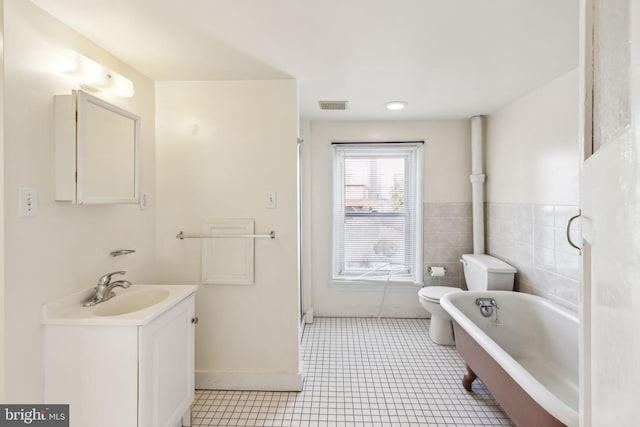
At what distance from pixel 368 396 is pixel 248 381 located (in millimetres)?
856

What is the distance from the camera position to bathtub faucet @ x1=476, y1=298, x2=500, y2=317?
8.26ft

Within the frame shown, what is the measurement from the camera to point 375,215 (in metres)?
3.70

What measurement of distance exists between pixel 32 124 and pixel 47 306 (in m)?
0.83

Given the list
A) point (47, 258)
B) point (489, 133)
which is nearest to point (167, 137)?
point (47, 258)

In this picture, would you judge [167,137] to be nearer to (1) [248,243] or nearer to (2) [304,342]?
(1) [248,243]

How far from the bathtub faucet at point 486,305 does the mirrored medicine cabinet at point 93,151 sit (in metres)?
2.52

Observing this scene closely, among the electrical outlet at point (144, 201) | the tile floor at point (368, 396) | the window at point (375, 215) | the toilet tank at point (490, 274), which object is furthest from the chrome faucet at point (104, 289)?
the toilet tank at point (490, 274)

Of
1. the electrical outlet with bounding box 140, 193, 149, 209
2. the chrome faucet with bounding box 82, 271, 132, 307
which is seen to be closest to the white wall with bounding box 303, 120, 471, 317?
the electrical outlet with bounding box 140, 193, 149, 209

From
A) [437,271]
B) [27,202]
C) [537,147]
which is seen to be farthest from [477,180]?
[27,202]

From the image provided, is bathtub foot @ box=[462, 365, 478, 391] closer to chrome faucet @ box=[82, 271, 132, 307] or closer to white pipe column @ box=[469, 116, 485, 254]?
white pipe column @ box=[469, 116, 485, 254]

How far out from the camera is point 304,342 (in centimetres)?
308

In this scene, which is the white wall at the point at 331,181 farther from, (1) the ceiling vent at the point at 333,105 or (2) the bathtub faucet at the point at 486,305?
(2) the bathtub faucet at the point at 486,305

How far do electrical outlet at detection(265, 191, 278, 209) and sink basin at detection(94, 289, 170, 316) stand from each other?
33.8 inches

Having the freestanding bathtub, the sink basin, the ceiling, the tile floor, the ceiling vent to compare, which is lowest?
the tile floor
